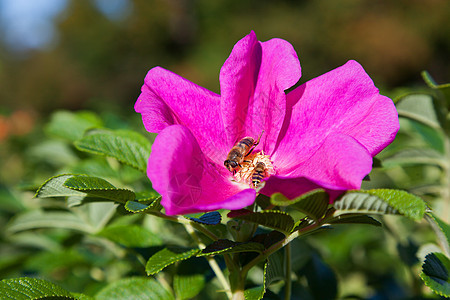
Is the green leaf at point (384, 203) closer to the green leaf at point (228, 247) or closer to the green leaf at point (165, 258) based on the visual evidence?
the green leaf at point (228, 247)

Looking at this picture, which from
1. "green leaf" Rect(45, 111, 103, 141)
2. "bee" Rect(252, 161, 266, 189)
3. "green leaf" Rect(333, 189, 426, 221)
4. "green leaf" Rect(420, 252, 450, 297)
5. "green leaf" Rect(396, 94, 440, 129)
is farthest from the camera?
"green leaf" Rect(45, 111, 103, 141)

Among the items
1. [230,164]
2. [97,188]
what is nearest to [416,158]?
[230,164]

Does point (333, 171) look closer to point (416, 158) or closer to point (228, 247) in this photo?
point (228, 247)

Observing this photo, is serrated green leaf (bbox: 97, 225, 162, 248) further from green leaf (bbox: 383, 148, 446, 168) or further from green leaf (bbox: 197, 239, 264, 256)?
green leaf (bbox: 383, 148, 446, 168)

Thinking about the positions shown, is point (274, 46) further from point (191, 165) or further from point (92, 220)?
point (92, 220)

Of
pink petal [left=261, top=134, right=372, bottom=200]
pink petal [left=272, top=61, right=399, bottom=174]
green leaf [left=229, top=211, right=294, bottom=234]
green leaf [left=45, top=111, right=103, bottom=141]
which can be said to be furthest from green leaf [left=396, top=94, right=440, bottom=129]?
green leaf [left=45, top=111, right=103, bottom=141]

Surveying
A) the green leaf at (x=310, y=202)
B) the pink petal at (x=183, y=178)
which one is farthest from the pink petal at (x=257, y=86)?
the green leaf at (x=310, y=202)

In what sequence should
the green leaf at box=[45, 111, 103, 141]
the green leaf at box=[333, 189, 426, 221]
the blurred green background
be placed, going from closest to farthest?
the green leaf at box=[333, 189, 426, 221]
the green leaf at box=[45, 111, 103, 141]
the blurred green background

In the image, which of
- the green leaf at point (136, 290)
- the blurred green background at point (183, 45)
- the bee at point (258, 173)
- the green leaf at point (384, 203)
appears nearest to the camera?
the green leaf at point (384, 203)
